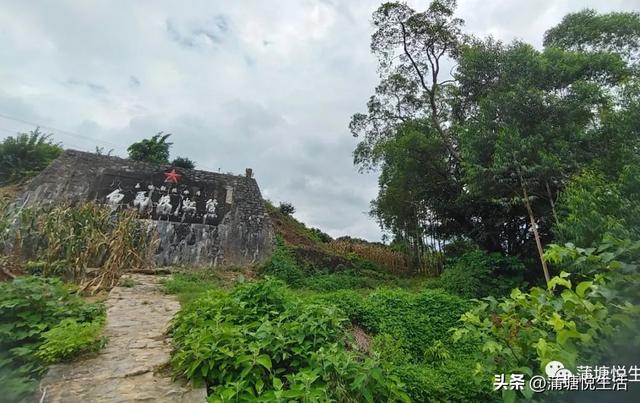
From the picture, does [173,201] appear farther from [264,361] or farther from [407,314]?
[264,361]

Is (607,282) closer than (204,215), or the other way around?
(607,282)

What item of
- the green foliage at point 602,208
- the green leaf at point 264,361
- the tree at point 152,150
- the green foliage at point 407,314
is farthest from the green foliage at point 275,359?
the tree at point 152,150

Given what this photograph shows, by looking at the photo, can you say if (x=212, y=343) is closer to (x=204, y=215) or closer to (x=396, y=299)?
(x=396, y=299)

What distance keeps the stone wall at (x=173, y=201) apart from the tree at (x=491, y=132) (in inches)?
194

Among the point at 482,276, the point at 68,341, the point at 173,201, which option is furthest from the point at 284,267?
the point at 68,341

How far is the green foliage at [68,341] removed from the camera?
2.51 metres

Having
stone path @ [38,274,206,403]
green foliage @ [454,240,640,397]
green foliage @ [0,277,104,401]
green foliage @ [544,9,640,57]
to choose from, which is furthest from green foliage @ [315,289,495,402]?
green foliage @ [544,9,640,57]

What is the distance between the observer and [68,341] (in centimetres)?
259

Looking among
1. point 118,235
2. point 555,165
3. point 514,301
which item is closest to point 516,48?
point 555,165

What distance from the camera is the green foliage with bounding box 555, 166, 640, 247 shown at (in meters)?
4.09

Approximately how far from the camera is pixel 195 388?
2.32 metres

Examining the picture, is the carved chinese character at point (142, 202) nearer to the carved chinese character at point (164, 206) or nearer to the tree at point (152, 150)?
Result: the carved chinese character at point (164, 206)

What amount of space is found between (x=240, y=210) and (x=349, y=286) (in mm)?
3974

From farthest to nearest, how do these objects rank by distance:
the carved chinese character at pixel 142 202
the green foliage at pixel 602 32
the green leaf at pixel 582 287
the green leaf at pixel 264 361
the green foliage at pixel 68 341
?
the carved chinese character at pixel 142 202, the green foliage at pixel 602 32, the green foliage at pixel 68 341, the green leaf at pixel 264 361, the green leaf at pixel 582 287
